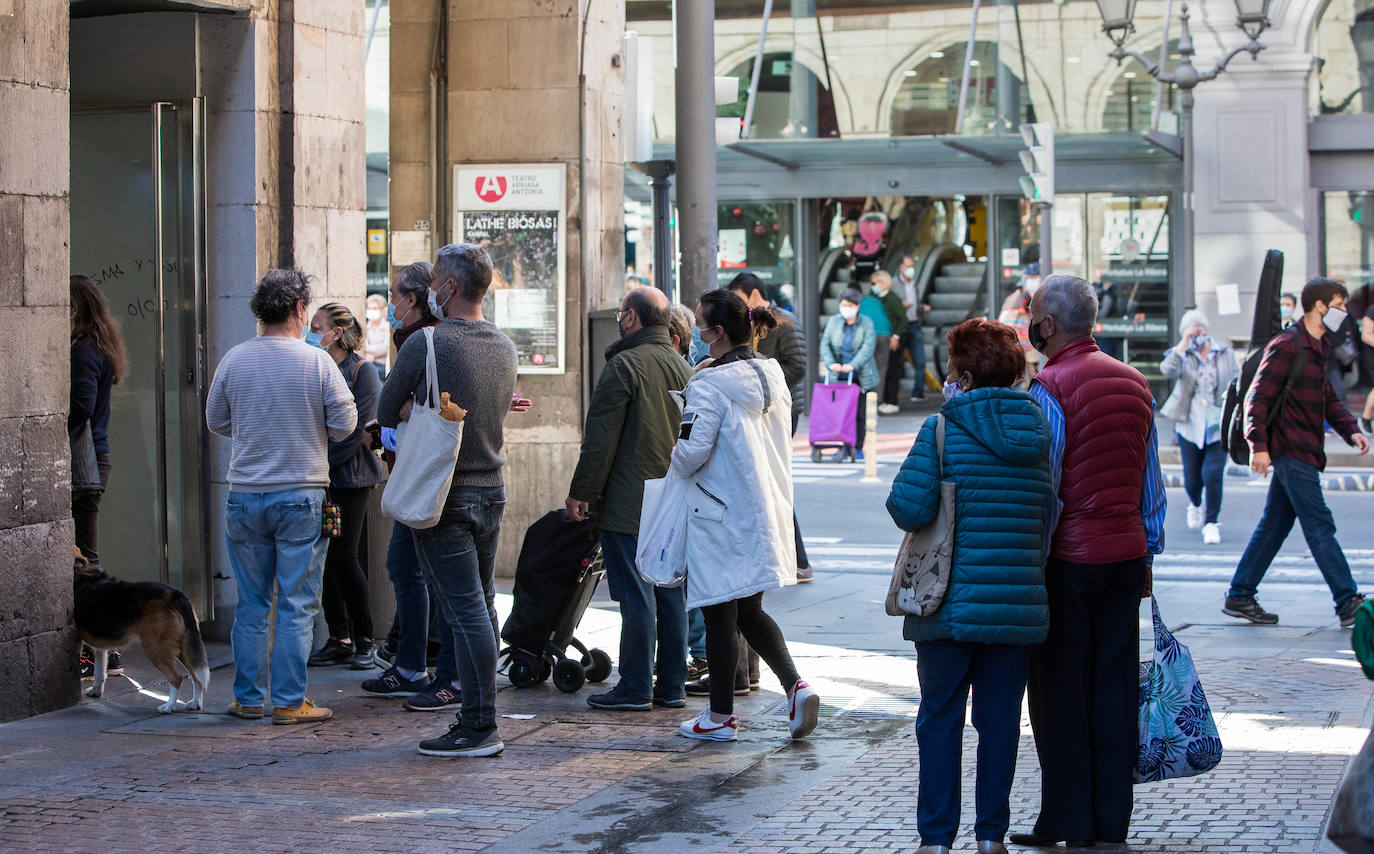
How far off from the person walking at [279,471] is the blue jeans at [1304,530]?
16.8ft

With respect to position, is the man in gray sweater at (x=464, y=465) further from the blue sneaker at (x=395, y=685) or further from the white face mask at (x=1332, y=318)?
the white face mask at (x=1332, y=318)

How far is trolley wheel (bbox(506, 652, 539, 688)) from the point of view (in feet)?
26.2

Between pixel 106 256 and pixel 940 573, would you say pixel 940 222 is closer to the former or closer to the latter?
pixel 106 256

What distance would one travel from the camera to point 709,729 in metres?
6.93

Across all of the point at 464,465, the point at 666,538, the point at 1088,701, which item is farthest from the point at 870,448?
the point at 1088,701

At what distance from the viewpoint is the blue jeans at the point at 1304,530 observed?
30.5ft

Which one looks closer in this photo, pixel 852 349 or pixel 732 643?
pixel 732 643

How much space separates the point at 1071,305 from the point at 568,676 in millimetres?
3366

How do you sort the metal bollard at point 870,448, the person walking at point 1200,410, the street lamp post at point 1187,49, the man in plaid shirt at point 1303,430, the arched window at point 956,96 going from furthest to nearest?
the arched window at point 956,96
the street lamp post at point 1187,49
the metal bollard at point 870,448
the person walking at point 1200,410
the man in plaid shirt at point 1303,430

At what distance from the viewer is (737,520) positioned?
22.0 ft

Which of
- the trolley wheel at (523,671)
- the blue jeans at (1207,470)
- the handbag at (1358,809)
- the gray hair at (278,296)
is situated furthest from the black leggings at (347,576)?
the blue jeans at (1207,470)

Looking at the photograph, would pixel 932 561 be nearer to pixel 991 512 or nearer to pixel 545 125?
pixel 991 512

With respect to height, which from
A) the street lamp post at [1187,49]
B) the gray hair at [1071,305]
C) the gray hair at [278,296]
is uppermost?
the street lamp post at [1187,49]

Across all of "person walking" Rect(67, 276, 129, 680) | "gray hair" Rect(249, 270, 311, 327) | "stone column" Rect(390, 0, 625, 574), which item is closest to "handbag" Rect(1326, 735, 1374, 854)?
"gray hair" Rect(249, 270, 311, 327)
